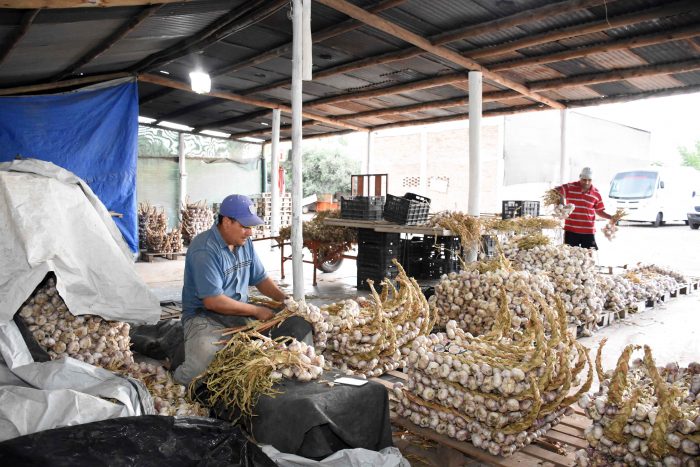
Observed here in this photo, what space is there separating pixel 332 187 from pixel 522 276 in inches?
1227

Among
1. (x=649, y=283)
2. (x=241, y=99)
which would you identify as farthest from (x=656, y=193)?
(x=241, y=99)

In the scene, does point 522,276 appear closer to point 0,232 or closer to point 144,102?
point 0,232

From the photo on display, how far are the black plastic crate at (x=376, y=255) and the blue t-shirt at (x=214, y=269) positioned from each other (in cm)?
420

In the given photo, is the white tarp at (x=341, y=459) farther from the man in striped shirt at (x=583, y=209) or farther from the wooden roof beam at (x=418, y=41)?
the man in striped shirt at (x=583, y=209)

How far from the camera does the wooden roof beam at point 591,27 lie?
632 centimetres

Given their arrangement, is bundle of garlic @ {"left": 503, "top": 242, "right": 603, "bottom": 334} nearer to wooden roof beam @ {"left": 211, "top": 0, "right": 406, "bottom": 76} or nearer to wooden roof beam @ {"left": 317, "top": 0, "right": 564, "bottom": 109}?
wooden roof beam @ {"left": 317, "top": 0, "right": 564, "bottom": 109}

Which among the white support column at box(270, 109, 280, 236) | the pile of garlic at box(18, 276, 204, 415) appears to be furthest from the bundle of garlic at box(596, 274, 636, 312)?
the white support column at box(270, 109, 280, 236)

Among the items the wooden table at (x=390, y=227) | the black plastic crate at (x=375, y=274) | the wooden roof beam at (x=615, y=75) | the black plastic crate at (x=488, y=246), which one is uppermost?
the wooden roof beam at (x=615, y=75)

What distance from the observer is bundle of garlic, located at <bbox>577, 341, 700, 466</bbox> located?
230 centimetres

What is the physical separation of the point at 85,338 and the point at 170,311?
3.25 m

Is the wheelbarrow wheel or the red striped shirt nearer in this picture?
the red striped shirt

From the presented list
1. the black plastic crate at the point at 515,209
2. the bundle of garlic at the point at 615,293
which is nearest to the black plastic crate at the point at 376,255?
the black plastic crate at the point at 515,209

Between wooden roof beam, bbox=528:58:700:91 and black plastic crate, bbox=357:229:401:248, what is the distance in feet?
15.7

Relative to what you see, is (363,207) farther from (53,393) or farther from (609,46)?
(53,393)
